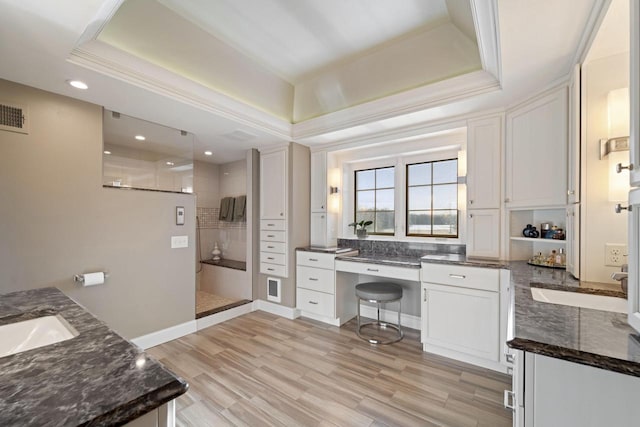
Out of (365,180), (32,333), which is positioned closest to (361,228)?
(365,180)

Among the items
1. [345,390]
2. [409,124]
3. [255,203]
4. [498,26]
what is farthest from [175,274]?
[498,26]

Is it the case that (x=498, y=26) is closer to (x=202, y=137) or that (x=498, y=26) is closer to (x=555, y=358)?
(x=555, y=358)

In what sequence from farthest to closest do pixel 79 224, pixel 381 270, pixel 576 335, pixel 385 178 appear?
pixel 385 178 < pixel 381 270 < pixel 79 224 < pixel 576 335

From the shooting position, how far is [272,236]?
12.1ft

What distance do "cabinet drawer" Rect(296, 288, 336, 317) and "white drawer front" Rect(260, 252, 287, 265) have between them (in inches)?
17.0

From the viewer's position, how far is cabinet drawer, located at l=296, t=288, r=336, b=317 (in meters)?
3.22

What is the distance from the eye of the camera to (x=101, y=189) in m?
2.41

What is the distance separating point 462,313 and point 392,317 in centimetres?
108

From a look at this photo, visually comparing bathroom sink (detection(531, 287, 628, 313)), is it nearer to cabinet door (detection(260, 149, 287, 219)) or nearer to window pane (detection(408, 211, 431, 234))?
window pane (detection(408, 211, 431, 234))

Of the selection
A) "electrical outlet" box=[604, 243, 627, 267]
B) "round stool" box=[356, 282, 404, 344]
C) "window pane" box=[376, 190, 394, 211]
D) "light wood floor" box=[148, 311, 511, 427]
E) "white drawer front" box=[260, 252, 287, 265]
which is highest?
"window pane" box=[376, 190, 394, 211]

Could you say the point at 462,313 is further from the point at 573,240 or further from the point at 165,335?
the point at 165,335

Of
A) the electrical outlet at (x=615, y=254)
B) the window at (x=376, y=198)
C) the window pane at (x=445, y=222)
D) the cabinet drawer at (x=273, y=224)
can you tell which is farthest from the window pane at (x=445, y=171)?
the cabinet drawer at (x=273, y=224)

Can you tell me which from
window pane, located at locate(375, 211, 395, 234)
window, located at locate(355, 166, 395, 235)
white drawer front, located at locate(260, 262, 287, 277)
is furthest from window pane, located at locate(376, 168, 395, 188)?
white drawer front, located at locate(260, 262, 287, 277)

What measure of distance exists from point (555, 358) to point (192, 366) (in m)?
2.53
